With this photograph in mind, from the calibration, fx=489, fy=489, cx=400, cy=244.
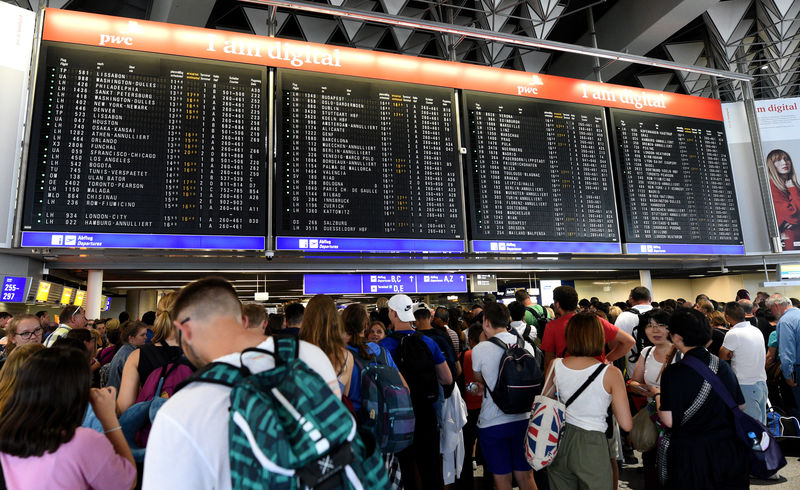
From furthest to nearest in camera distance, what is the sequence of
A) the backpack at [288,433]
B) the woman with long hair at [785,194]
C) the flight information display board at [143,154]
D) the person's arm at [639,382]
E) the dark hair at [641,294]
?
the woman with long hair at [785,194] → the flight information display board at [143,154] → the dark hair at [641,294] → the person's arm at [639,382] → the backpack at [288,433]

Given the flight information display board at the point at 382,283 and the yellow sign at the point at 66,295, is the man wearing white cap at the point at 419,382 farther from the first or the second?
the yellow sign at the point at 66,295

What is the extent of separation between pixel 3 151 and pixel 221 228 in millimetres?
2661

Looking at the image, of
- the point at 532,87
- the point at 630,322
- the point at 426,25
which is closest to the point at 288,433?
the point at 630,322

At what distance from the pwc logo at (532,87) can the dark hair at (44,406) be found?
7175mm

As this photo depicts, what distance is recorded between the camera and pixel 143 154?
18.2ft

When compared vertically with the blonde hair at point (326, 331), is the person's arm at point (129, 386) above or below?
below

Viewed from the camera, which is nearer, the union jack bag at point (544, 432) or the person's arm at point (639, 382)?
the union jack bag at point (544, 432)

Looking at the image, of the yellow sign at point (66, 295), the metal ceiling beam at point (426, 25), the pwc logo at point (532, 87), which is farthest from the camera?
the pwc logo at point (532, 87)

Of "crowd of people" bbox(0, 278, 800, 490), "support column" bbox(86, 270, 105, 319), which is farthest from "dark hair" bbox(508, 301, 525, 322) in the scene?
"support column" bbox(86, 270, 105, 319)

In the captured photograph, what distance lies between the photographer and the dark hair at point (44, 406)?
5.35ft

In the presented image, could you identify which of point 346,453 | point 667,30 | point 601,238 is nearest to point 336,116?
point 601,238

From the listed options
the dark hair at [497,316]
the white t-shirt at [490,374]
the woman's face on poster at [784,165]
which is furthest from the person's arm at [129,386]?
the woman's face on poster at [784,165]

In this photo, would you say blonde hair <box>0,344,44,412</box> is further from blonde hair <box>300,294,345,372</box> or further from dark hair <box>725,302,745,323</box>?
dark hair <box>725,302,745,323</box>

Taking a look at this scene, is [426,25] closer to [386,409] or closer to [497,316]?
[497,316]
